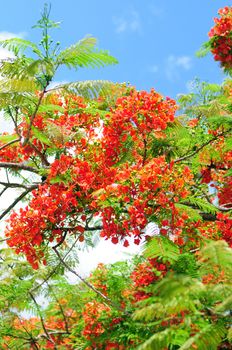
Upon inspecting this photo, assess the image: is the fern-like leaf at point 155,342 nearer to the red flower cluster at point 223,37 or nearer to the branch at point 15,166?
the branch at point 15,166

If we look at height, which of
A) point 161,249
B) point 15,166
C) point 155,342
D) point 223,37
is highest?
point 223,37

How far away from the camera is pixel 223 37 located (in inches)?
315

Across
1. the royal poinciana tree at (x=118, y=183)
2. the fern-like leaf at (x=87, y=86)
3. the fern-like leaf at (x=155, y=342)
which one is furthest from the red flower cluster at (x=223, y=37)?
the fern-like leaf at (x=155, y=342)

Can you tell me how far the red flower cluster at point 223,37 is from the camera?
794cm

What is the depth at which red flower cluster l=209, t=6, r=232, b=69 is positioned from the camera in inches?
313

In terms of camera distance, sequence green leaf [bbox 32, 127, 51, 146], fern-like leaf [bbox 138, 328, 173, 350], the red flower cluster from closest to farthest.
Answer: fern-like leaf [bbox 138, 328, 173, 350] → green leaf [bbox 32, 127, 51, 146] → the red flower cluster

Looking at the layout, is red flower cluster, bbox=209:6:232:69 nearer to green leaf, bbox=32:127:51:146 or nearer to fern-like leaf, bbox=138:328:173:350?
green leaf, bbox=32:127:51:146

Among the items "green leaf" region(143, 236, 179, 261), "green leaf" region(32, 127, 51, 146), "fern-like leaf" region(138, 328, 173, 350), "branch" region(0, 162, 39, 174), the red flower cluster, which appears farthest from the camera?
the red flower cluster

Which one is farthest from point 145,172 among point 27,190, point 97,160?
point 27,190

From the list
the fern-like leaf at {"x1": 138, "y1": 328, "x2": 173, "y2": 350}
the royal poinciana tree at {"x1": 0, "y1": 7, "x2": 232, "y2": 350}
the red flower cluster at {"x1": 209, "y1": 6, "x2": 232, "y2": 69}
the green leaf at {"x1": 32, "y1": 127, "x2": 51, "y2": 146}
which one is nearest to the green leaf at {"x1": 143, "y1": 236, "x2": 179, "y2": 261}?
the royal poinciana tree at {"x1": 0, "y1": 7, "x2": 232, "y2": 350}

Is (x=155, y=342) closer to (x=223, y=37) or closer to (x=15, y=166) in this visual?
(x=15, y=166)

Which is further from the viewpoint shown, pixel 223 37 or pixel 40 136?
pixel 223 37

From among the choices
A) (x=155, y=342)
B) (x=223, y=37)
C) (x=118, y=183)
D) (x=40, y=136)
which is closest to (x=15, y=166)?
(x=40, y=136)

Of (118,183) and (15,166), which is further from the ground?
(15,166)
